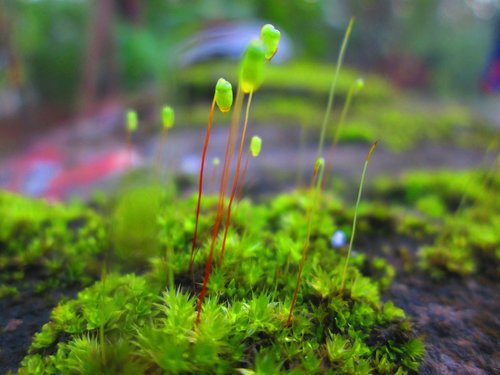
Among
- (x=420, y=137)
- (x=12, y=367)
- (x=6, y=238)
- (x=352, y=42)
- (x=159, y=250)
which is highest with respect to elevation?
(x=352, y=42)

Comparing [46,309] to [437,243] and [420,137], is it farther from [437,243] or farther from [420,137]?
[420,137]

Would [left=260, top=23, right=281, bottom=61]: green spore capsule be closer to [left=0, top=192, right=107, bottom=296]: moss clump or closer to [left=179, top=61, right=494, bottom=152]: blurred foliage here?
[left=0, top=192, right=107, bottom=296]: moss clump

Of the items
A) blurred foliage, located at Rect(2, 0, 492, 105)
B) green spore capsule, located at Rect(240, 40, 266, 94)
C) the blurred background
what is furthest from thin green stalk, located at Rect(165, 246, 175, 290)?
blurred foliage, located at Rect(2, 0, 492, 105)

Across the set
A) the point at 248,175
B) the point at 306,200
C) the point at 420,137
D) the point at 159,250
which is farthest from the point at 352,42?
the point at 159,250

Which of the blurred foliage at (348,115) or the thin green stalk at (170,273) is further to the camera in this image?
the blurred foliage at (348,115)

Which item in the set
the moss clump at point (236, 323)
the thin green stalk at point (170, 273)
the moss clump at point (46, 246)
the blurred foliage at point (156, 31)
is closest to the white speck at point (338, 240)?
the moss clump at point (236, 323)

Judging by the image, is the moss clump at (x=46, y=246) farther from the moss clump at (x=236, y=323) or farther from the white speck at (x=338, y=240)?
the white speck at (x=338, y=240)
